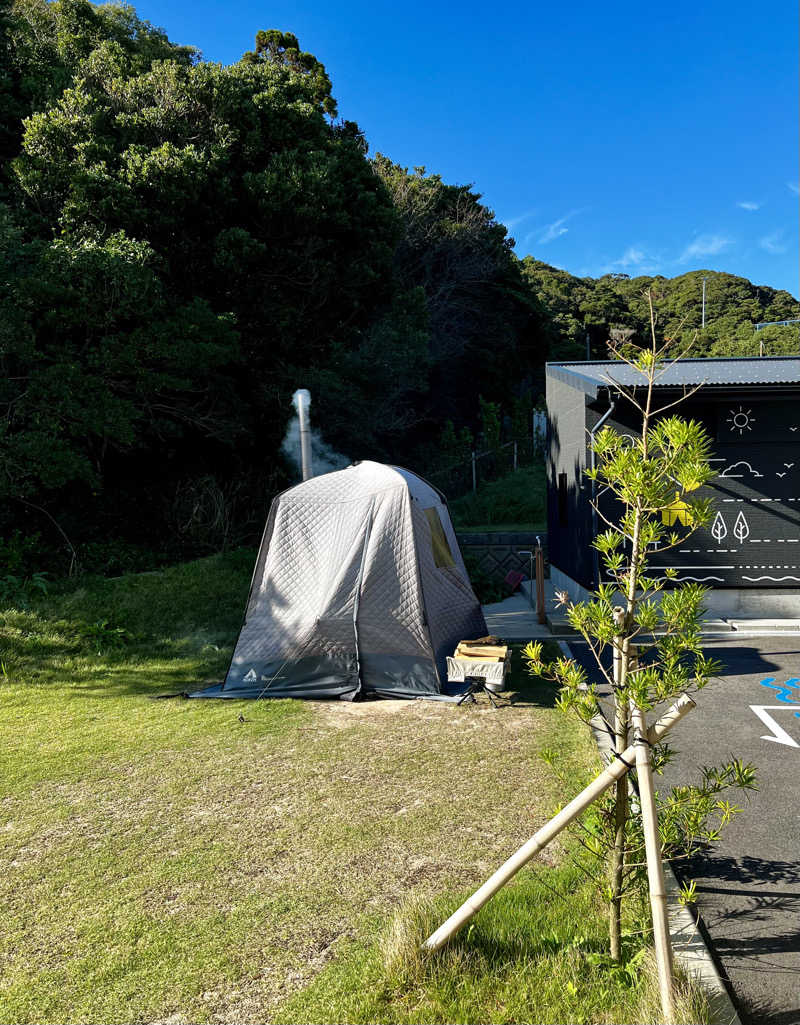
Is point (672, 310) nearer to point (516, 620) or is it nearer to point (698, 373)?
→ point (698, 373)

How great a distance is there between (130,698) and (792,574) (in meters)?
9.26

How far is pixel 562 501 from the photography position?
13.0 metres

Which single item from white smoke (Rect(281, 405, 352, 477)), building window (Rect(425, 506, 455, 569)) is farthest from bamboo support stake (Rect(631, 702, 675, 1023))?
white smoke (Rect(281, 405, 352, 477))

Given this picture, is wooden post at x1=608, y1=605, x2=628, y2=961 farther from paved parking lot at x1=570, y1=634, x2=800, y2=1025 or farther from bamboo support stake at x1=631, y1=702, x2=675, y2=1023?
paved parking lot at x1=570, y1=634, x2=800, y2=1025

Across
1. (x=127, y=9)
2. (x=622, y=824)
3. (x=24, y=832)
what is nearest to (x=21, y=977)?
(x=24, y=832)

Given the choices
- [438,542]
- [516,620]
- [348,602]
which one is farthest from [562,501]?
[348,602]

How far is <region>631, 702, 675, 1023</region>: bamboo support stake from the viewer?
103 inches

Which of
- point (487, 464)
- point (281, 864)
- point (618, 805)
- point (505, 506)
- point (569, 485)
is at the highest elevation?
point (487, 464)

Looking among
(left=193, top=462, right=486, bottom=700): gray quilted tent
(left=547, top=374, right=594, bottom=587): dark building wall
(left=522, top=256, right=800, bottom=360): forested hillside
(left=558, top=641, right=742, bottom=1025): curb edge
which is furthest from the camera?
(left=522, top=256, right=800, bottom=360): forested hillside

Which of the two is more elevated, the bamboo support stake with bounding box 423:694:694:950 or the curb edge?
the bamboo support stake with bounding box 423:694:694:950

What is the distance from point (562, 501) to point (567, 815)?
34.6 feet


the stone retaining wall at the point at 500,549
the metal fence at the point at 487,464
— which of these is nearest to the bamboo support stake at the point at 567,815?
the stone retaining wall at the point at 500,549

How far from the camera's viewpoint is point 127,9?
19953 mm

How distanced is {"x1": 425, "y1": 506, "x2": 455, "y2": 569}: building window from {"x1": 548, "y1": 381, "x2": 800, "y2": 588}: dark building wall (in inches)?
120
